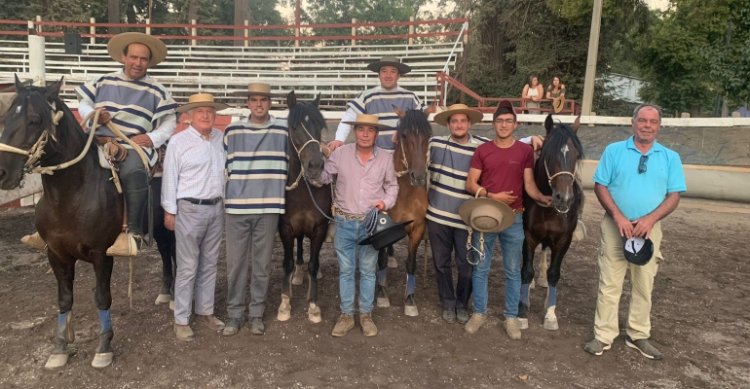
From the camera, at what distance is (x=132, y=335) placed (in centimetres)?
394

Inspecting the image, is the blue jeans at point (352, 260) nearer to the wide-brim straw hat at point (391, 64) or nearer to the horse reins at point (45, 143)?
the horse reins at point (45, 143)

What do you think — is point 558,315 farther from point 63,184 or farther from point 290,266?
point 63,184

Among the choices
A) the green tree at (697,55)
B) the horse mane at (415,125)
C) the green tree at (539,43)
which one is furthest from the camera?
the green tree at (539,43)

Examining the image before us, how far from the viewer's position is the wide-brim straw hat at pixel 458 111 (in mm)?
4027

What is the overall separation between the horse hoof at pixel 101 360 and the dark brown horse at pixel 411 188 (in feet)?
7.91

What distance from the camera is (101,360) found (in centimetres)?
342

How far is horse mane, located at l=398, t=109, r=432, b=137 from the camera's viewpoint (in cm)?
392

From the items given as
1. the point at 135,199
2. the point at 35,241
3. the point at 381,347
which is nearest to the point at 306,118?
the point at 135,199

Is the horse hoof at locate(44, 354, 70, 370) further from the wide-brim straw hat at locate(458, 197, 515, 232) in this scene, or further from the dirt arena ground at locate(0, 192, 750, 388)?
the wide-brim straw hat at locate(458, 197, 515, 232)

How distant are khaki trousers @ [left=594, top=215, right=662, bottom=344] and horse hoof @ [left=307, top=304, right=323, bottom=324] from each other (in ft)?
7.96

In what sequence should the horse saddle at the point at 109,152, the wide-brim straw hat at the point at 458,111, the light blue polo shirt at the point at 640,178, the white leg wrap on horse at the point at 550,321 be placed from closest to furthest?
the horse saddle at the point at 109,152, the light blue polo shirt at the point at 640,178, the wide-brim straw hat at the point at 458,111, the white leg wrap on horse at the point at 550,321

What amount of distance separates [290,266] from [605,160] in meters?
2.92

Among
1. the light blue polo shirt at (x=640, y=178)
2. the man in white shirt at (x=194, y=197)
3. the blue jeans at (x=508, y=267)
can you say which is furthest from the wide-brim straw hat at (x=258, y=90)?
the light blue polo shirt at (x=640, y=178)

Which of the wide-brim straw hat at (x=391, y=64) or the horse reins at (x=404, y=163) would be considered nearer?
the horse reins at (x=404, y=163)
